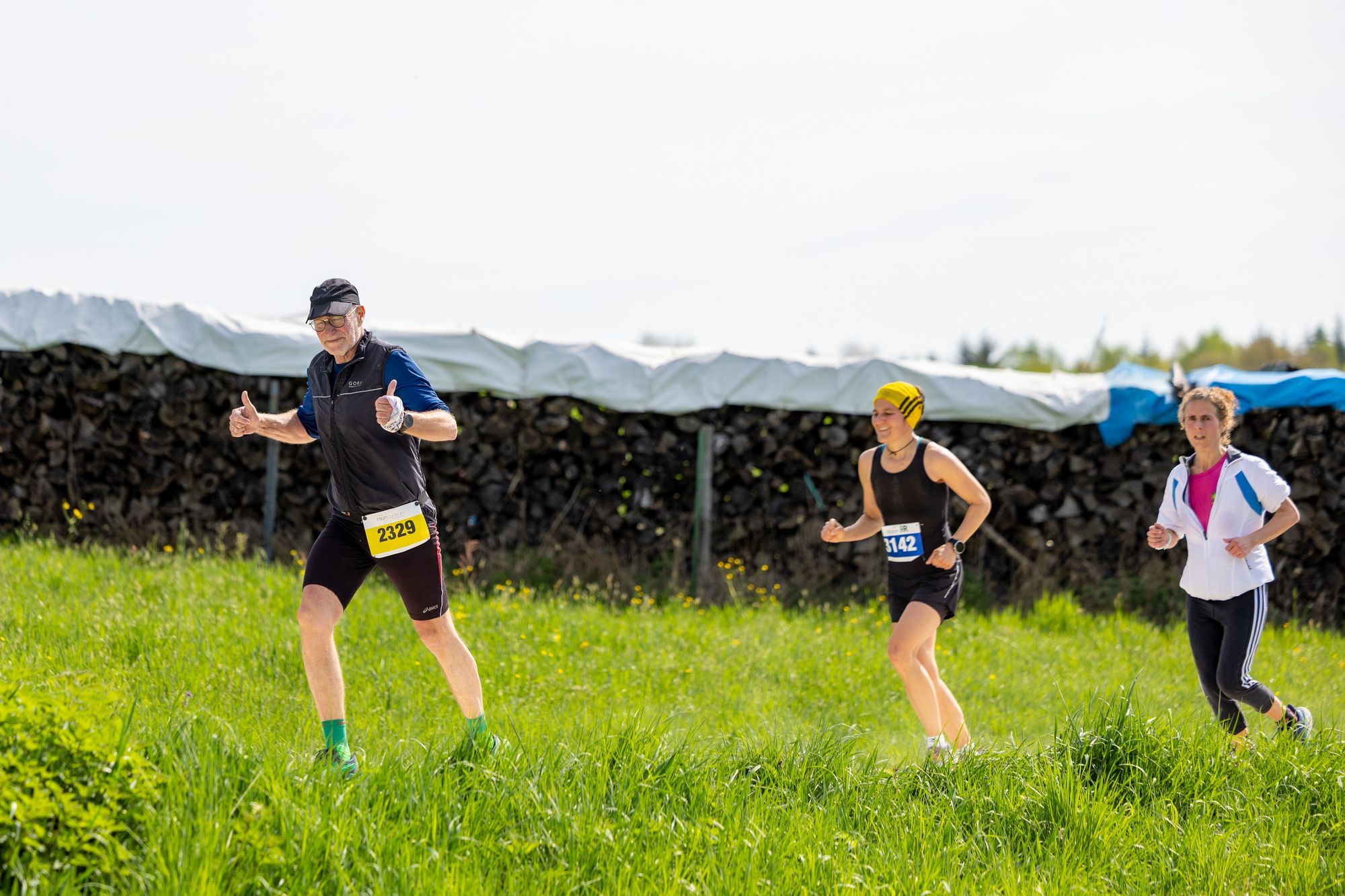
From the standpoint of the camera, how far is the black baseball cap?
4.21 meters

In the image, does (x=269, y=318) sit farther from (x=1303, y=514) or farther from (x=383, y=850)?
(x=1303, y=514)

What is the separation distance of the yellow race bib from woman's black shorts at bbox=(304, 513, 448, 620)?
0.14ft

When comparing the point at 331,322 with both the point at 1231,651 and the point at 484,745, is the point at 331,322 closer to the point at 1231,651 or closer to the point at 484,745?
the point at 484,745

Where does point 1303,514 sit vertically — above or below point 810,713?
above

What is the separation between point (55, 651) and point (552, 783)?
3271mm

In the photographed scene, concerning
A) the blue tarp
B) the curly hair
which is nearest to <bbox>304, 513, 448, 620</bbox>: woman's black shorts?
the curly hair

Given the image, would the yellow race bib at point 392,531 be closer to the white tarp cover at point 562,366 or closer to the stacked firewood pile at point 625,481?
the stacked firewood pile at point 625,481

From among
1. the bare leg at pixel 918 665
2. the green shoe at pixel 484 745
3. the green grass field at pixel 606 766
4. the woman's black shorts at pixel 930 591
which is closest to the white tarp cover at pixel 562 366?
the green grass field at pixel 606 766

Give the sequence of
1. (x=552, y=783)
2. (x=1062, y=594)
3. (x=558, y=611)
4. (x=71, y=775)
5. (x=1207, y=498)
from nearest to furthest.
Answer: (x=71, y=775), (x=552, y=783), (x=1207, y=498), (x=558, y=611), (x=1062, y=594)

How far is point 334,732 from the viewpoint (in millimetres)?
4188

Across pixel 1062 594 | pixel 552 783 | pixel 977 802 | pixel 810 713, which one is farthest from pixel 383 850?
pixel 1062 594

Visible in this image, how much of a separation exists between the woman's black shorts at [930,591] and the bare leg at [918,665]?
0.23ft

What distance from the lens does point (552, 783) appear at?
358cm

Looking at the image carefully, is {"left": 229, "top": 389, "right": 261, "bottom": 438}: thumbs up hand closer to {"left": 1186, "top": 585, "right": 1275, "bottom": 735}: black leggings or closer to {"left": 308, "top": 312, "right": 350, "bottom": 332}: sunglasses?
{"left": 308, "top": 312, "right": 350, "bottom": 332}: sunglasses
